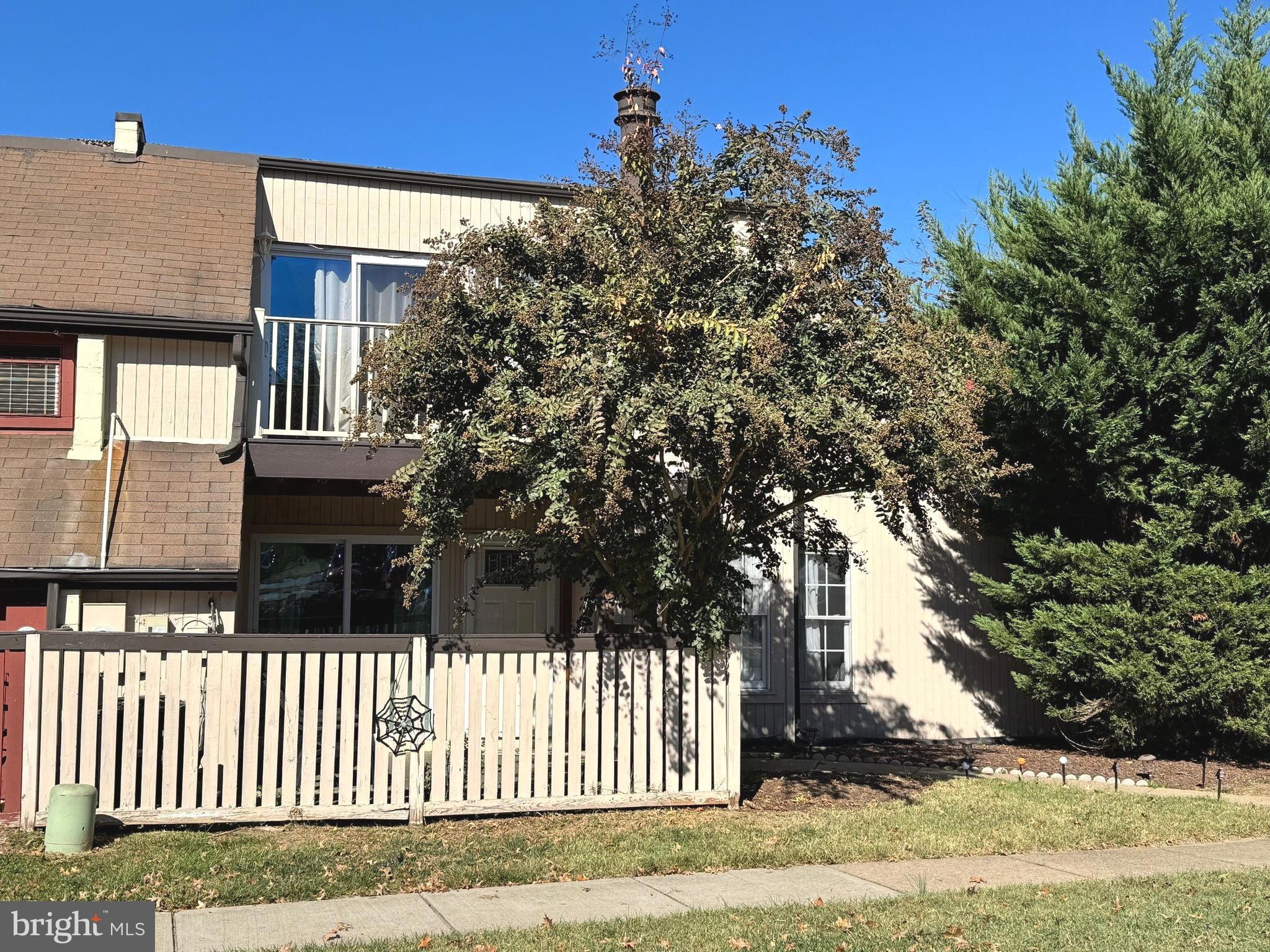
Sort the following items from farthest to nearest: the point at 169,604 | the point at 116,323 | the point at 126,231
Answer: the point at 126,231 < the point at 116,323 < the point at 169,604

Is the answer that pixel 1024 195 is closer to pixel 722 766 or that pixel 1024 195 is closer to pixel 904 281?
pixel 904 281

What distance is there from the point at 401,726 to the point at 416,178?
7.36m

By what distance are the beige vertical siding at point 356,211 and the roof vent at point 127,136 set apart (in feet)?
5.23

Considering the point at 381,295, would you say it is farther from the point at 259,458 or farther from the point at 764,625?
the point at 764,625

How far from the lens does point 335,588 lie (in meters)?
13.6

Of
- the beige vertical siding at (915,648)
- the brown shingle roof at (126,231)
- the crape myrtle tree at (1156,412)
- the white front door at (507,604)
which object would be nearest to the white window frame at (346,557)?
the white front door at (507,604)

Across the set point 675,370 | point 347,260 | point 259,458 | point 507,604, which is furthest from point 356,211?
point 675,370

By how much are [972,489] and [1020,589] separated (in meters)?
4.70

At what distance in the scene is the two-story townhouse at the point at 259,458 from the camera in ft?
36.0

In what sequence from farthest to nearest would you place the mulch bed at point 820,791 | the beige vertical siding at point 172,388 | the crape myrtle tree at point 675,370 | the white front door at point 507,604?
the white front door at point 507,604, the beige vertical siding at point 172,388, the mulch bed at point 820,791, the crape myrtle tree at point 675,370

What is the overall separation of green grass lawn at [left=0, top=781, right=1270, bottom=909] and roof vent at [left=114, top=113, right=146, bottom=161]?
868 cm

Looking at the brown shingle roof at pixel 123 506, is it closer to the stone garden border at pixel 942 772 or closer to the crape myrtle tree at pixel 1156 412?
the stone garden border at pixel 942 772

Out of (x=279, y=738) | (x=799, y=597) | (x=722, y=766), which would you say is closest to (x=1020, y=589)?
(x=799, y=597)

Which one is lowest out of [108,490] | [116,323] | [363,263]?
[108,490]
